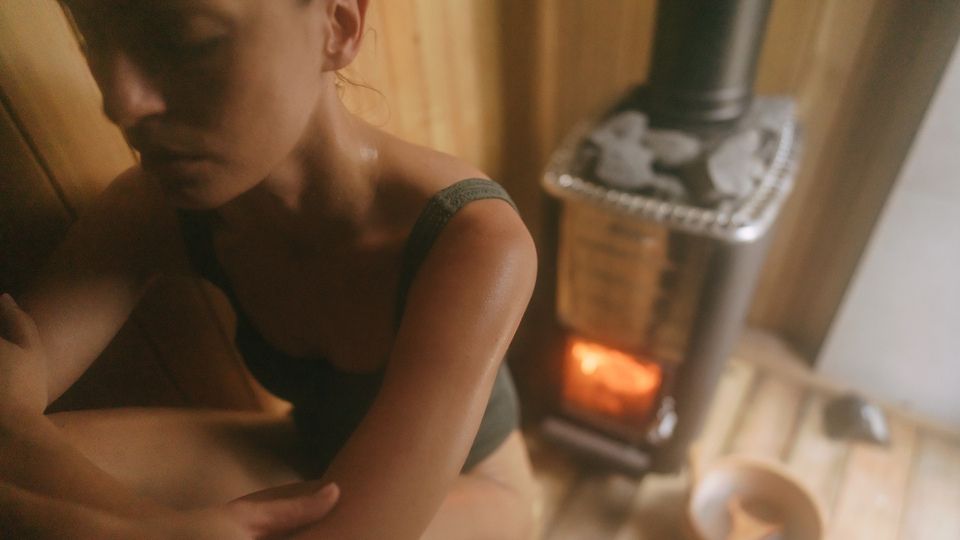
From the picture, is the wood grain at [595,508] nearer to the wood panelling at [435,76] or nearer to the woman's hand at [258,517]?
the wood panelling at [435,76]

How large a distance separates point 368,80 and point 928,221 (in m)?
1.10

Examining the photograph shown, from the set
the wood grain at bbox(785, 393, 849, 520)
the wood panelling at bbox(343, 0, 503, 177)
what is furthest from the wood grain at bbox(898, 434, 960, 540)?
the wood panelling at bbox(343, 0, 503, 177)

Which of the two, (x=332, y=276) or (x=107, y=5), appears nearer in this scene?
(x=107, y=5)

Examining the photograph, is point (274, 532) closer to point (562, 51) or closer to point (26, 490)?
point (26, 490)

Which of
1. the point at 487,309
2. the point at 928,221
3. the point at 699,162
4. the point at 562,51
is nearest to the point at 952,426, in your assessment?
the point at 928,221

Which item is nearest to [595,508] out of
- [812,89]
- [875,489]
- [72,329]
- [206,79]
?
[875,489]

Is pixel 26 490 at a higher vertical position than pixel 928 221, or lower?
higher

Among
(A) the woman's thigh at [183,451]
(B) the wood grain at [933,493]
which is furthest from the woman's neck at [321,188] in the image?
(B) the wood grain at [933,493]

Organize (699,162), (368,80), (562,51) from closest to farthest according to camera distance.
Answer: (368,80), (699,162), (562,51)

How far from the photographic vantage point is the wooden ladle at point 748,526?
1176mm

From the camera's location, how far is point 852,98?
4.10 feet

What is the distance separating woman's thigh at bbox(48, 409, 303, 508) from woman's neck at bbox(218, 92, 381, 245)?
0.75ft

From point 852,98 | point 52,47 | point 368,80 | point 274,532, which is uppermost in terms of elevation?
point 52,47

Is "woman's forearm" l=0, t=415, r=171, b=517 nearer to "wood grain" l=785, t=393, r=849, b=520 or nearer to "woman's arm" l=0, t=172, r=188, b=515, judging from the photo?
"woman's arm" l=0, t=172, r=188, b=515
